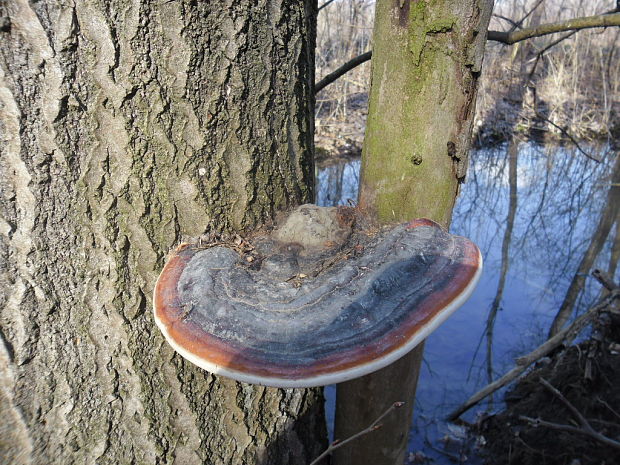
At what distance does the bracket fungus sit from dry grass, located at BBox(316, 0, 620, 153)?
862cm

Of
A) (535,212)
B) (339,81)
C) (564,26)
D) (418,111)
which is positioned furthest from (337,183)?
(418,111)

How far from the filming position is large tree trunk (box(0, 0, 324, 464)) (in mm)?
932

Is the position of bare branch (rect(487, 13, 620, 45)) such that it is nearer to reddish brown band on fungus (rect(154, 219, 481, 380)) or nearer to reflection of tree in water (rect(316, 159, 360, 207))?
reddish brown band on fungus (rect(154, 219, 481, 380))

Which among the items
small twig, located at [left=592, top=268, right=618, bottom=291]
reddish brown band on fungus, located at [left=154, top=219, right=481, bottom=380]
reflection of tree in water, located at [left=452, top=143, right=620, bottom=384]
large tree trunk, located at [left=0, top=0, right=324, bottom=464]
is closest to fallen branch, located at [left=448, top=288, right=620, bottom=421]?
small twig, located at [left=592, top=268, right=618, bottom=291]

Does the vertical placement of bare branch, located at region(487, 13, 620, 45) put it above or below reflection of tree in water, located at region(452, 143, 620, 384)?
above

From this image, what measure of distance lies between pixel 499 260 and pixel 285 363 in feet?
21.5

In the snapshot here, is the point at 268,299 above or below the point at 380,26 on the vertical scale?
below

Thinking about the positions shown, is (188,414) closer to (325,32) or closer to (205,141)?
(205,141)

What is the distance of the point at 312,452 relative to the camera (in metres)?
1.49

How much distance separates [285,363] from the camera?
2.70 ft

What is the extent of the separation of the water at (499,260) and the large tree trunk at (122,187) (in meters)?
3.07

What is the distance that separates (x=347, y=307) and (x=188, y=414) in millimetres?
612

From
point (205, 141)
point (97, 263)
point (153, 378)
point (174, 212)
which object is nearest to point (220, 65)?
point (205, 141)

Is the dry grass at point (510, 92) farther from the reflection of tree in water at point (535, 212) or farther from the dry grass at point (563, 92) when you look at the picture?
the reflection of tree in water at point (535, 212)
